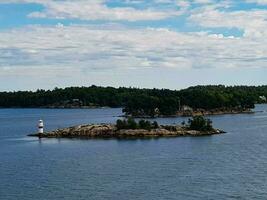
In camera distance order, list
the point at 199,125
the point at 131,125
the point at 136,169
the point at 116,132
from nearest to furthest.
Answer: the point at 136,169, the point at 116,132, the point at 131,125, the point at 199,125

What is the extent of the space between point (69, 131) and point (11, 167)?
33.5 meters

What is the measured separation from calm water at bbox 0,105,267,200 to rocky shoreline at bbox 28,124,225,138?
5139mm

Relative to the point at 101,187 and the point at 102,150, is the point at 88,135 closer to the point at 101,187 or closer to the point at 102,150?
the point at 102,150

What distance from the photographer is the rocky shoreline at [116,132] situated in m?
85.3

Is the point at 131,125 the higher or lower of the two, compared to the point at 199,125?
higher

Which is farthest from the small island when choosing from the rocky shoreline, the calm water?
the calm water

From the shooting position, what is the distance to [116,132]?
3406 inches

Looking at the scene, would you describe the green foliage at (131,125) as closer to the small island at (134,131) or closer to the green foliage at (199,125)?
the small island at (134,131)

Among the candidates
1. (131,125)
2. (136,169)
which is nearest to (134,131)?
(131,125)

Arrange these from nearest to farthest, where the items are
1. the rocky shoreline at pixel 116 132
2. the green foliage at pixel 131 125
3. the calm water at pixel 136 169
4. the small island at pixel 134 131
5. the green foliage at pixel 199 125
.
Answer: the calm water at pixel 136 169 → the rocky shoreline at pixel 116 132 → the small island at pixel 134 131 → the green foliage at pixel 131 125 → the green foliage at pixel 199 125

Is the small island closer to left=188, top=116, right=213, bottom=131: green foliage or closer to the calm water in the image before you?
left=188, top=116, right=213, bottom=131: green foliage

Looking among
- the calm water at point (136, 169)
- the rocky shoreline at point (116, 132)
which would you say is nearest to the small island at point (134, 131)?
the rocky shoreline at point (116, 132)

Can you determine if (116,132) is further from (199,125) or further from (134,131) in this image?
(199,125)

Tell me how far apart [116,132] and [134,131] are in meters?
2.66
